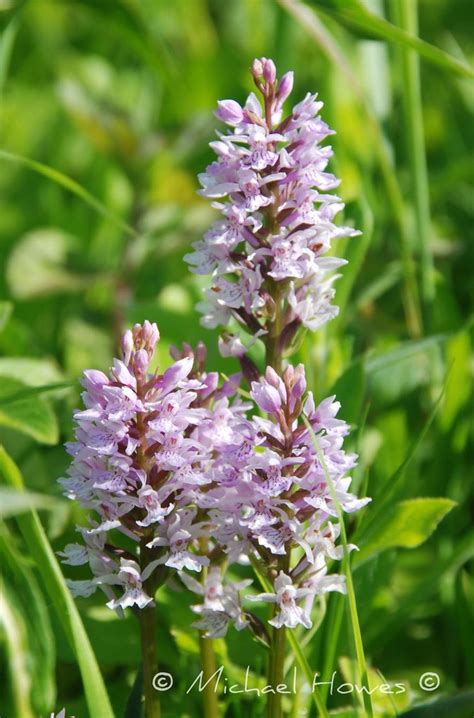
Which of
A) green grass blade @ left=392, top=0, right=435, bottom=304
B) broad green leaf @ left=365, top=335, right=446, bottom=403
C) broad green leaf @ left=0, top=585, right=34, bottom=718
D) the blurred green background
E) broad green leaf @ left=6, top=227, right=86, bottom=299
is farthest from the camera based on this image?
broad green leaf @ left=6, top=227, right=86, bottom=299

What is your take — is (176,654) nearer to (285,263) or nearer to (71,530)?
(71,530)

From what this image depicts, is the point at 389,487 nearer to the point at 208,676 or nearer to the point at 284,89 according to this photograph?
the point at 208,676

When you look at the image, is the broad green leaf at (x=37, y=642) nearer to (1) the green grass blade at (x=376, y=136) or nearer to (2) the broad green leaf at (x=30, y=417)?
(2) the broad green leaf at (x=30, y=417)

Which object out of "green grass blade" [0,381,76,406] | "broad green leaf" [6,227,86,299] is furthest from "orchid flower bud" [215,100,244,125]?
"broad green leaf" [6,227,86,299]

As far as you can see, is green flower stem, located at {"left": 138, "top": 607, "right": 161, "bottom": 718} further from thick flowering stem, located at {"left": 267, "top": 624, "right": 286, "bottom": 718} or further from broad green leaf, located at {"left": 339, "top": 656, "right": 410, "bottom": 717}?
broad green leaf, located at {"left": 339, "top": 656, "right": 410, "bottom": 717}

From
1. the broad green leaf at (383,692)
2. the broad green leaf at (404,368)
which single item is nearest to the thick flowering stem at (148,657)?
the broad green leaf at (383,692)

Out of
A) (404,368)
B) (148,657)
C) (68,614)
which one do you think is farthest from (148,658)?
(404,368)

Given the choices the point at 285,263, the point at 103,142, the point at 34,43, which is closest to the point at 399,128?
the point at 103,142
